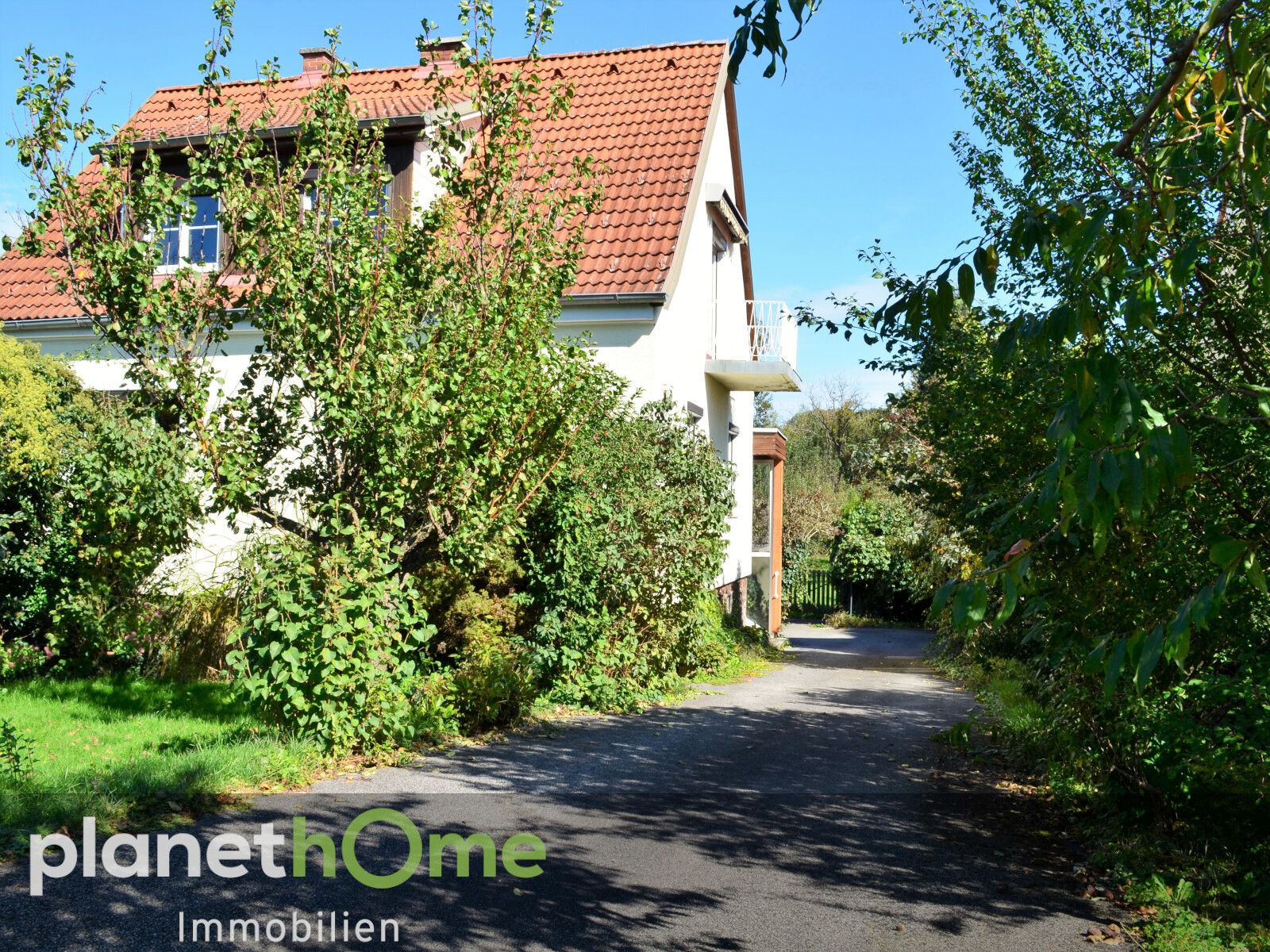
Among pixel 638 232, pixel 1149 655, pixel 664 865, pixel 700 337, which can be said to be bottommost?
pixel 664 865

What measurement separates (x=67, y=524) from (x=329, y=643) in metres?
5.76

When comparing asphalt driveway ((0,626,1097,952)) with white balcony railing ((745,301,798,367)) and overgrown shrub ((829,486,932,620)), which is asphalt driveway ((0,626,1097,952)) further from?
overgrown shrub ((829,486,932,620))

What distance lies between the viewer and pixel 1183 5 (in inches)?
316

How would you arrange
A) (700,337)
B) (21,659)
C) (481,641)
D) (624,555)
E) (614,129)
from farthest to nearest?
1. (700,337)
2. (614,129)
3. (624,555)
4. (21,659)
5. (481,641)

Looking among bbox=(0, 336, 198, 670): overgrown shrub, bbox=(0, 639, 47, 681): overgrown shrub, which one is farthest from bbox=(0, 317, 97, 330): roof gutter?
bbox=(0, 639, 47, 681): overgrown shrub

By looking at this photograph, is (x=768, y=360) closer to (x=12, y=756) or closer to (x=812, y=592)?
(x=12, y=756)

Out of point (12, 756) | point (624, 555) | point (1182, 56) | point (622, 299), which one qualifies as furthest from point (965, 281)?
point (622, 299)

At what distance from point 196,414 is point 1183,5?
26.0 ft

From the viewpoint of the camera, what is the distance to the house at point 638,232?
48.6 feet

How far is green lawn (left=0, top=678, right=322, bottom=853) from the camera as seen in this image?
20.8 feet

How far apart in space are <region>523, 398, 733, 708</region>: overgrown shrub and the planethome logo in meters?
4.64

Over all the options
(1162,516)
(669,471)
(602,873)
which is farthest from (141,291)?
(1162,516)

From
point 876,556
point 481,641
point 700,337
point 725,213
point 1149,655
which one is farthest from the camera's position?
point 876,556

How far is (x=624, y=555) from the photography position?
1234 cm
